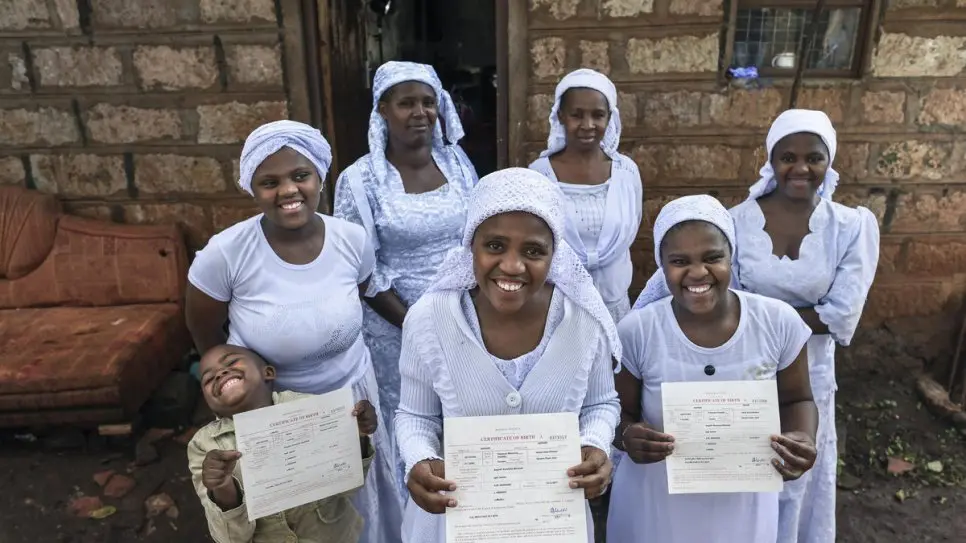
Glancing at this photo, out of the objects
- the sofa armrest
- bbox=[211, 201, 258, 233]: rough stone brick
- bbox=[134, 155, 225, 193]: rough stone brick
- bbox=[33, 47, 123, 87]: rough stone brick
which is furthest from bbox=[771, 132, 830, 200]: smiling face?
bbox=[33, 47, 123, 87]: rough stone brick

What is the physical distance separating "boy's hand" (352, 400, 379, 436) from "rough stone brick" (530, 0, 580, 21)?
2884 mm

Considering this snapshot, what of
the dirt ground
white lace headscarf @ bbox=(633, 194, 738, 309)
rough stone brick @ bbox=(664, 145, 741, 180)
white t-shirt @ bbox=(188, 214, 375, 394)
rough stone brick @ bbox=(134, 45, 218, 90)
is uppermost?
rough stone brick @ bbox=(134, 45, 218, 90)

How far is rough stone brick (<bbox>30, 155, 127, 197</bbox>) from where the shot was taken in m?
4.53

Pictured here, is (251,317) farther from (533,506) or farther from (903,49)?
(903,49)

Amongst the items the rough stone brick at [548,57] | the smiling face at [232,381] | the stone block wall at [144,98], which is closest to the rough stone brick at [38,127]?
the stone block wall at [144,98]

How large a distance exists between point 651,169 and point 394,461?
104 inches

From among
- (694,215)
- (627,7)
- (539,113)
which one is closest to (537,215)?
(694,215)

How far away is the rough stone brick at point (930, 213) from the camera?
431 centimetres

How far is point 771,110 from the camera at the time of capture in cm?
417

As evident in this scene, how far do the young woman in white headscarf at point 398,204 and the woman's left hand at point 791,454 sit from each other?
1557 millimetres

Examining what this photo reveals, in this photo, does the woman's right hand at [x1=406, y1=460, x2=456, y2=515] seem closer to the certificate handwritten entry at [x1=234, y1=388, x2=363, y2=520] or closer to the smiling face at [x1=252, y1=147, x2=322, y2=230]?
the certificate handwritten entry at [x1=234, y1=388, x2=363, y2=520]

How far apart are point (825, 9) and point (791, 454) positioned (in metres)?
3.46

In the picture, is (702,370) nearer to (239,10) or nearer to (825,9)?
(825,9)

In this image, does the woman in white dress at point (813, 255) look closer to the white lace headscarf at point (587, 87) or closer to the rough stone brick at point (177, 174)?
the white lace headscarf at point (587, 87)
